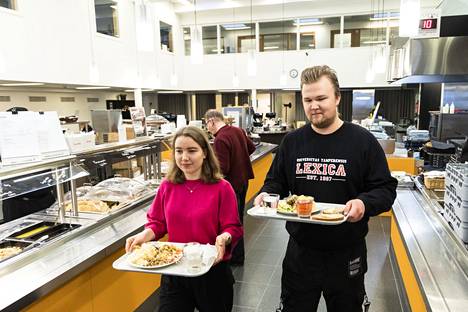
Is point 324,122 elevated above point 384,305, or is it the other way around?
point 324,122

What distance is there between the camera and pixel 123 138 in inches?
141

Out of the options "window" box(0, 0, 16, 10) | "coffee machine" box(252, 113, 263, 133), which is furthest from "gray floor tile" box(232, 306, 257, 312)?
"coffee machine" box(252, 113, 263, 133)

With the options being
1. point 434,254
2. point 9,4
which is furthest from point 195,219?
point 9,4

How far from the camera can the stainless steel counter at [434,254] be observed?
164 cm

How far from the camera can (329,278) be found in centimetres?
177

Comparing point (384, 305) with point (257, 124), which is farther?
point (257, 124)

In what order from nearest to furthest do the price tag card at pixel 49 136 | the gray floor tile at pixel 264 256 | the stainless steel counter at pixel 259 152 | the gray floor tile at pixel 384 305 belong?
the price tag card at pixel 49 136
the gray floor tile at pixel 384 305
the gray floor tile at pixel 264 256
the stainless steel counter at pixel 259 152

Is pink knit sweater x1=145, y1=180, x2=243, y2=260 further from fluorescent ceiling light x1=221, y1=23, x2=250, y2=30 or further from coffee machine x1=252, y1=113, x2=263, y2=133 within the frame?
fluorescent ceiling light x1=221, y1=23, x2=250, y2=30

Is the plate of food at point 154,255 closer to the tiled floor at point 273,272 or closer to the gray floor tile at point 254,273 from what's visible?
the tiled floor at point 273,272

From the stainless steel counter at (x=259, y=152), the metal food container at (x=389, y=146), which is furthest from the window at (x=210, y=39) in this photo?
the metal food container at (x=389, y=146)

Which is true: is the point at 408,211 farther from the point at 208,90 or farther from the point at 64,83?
the point at 208,90

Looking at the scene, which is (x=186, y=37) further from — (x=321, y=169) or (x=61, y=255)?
(x=321, y=169)

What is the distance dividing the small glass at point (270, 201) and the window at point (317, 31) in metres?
11.2

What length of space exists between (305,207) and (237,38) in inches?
479
